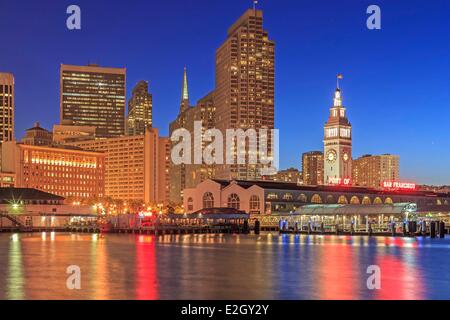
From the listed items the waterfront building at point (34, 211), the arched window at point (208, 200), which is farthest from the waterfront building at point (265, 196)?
the waterfront building at point (34, 211)

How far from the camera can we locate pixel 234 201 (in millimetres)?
177500

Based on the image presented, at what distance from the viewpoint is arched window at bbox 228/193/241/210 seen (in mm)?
176675

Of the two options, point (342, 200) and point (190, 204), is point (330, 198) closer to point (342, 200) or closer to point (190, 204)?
point (342, 200)

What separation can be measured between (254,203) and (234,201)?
6.04 m

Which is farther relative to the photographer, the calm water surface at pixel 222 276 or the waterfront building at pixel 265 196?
the waterfront building at pixel 265 196

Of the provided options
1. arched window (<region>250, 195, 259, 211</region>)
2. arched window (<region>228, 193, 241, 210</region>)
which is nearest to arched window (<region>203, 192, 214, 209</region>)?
arched window (<region>228, 193, 241, 210</region>)

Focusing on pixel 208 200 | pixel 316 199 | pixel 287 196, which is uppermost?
pixel 287 196

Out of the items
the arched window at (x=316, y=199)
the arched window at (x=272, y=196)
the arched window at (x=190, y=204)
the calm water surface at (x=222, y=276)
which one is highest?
the arched window at (x=272, y=196)

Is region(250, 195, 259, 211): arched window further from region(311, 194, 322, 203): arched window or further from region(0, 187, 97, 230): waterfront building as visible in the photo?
region(0, 187, 97, 230): waterfront building

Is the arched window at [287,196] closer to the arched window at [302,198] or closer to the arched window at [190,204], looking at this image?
the arched window at [302,198]

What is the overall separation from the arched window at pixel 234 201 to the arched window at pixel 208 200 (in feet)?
20.1

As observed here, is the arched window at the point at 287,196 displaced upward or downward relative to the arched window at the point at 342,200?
upward

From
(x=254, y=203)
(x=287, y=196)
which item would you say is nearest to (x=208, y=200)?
(x=254, y=203)

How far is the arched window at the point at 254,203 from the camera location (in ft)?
570
